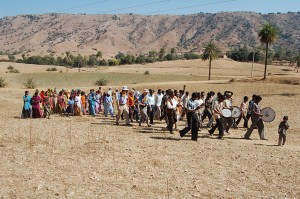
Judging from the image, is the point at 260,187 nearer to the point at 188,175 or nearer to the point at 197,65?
the point at 188,175

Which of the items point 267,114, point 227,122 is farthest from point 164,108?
point 267,114

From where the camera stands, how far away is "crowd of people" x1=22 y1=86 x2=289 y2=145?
48.3ft

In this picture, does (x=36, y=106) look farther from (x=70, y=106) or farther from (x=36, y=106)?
(x=70, y=106)

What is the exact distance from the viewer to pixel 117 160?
447 inches

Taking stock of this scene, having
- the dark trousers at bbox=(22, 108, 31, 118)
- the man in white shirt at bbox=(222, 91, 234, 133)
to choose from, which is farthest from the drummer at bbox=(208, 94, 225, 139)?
the dark trousers at bbox=(22, 108, 31, 118)

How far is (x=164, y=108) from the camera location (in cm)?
1759

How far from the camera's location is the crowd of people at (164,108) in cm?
Answer: 1471

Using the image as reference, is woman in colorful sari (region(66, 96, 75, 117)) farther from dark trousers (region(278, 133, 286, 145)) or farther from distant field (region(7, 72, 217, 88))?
distant field (region(7, 72, 217, 88))

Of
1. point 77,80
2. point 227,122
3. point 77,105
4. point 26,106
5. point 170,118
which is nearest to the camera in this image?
point 170,118

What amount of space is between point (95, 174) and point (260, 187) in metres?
4.12

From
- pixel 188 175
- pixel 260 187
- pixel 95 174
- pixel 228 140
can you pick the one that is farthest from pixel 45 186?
pixel 228 140

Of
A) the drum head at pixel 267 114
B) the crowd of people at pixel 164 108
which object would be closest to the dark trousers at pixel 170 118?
the crowd of people at pixel 164 108

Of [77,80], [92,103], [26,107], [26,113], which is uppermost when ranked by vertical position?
[77,80]

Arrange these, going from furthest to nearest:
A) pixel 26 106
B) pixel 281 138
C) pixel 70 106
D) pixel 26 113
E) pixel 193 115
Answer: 1. pixel 70 106
2. pixel 26 113
3. pixel 26 106
4. pixel 193 115
5. pixel 281 138
